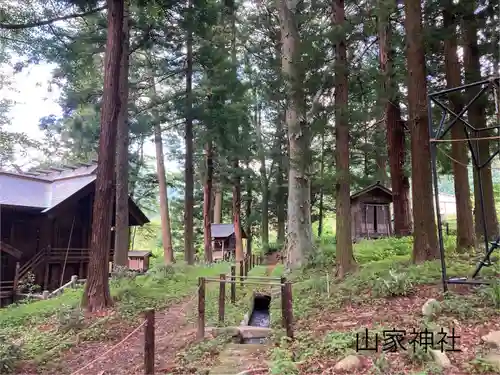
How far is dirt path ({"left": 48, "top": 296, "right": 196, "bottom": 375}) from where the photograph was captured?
541 cm

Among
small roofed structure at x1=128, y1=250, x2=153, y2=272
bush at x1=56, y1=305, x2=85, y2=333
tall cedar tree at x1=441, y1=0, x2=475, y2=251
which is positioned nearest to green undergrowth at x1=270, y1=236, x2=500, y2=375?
tall cedar tree at x1=441, y1=0, x2=475, y2=251

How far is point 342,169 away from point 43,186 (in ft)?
50.3

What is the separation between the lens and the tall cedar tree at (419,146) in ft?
24.4

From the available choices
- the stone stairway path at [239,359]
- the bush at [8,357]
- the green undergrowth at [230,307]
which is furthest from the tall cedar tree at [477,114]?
the bush at [8,357]

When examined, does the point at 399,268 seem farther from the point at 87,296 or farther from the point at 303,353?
the point at 87,296

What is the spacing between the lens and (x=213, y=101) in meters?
16.6

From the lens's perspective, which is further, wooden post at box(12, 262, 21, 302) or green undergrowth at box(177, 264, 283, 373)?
wooden post at box(12, 262, 21, 302)

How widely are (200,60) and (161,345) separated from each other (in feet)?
41.2

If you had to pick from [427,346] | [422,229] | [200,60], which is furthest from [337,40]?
[200,60]

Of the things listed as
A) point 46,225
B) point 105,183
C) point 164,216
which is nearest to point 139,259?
point 164,216

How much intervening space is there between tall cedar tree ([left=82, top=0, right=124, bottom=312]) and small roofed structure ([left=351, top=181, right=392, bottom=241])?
57.9ft

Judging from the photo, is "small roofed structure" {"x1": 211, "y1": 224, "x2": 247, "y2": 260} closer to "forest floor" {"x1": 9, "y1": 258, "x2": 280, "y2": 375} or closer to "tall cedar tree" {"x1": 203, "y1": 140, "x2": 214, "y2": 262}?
"tall cedar tree" {"x1": 203, "y1": 140, "x2": 214, "y2": 262}

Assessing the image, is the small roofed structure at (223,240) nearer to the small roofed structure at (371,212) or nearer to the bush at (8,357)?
the small roofed structure at (371,212)

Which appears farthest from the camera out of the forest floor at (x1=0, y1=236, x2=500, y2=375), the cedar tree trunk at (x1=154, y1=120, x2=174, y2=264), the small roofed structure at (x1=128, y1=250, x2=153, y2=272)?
the small roofed structure at (x1=128, y1=250, x2=153, y2=272)
